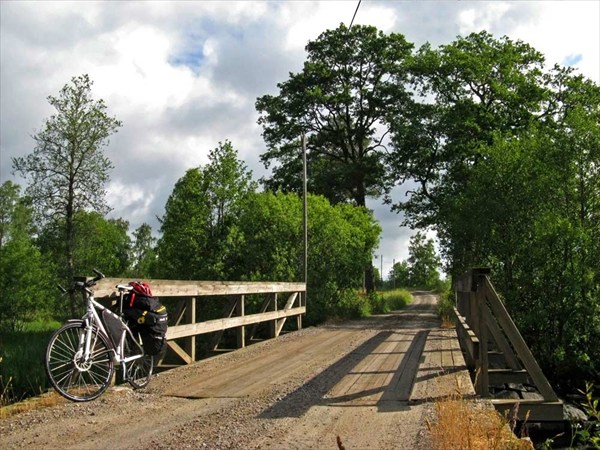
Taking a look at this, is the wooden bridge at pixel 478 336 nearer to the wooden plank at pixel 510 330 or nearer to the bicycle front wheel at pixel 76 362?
the wooden plank at pixel 510 330

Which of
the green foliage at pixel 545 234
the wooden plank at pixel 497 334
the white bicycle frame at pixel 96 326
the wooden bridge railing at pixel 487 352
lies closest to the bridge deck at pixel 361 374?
the wooden bridge railing at pixel 487 352

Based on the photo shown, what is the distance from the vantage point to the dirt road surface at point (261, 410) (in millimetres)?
4355

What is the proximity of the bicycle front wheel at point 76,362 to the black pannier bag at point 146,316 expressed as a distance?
498 millimetres

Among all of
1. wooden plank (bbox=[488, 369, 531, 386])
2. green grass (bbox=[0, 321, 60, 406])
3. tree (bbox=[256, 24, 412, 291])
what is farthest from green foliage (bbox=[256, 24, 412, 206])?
wooden plank (bbox=[488, 369, 531, 386])

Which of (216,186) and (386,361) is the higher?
(216,186)

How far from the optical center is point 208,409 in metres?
5.41

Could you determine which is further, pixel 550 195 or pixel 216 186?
pixel 216 186

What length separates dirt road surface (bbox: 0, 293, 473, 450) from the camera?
4.36 m

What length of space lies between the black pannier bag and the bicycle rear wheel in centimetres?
11

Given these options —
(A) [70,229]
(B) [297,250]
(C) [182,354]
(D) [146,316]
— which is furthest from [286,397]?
(A) [70,229]

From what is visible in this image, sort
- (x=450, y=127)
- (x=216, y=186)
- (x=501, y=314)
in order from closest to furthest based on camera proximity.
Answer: (x=501, y=314) < (x=216, y=186) < (x=450, y=127)

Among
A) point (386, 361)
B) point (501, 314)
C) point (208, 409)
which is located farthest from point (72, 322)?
point (386, 361)

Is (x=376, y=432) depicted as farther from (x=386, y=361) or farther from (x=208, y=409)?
(x=386, y=361)

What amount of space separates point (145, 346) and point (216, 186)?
1794 centimetres
